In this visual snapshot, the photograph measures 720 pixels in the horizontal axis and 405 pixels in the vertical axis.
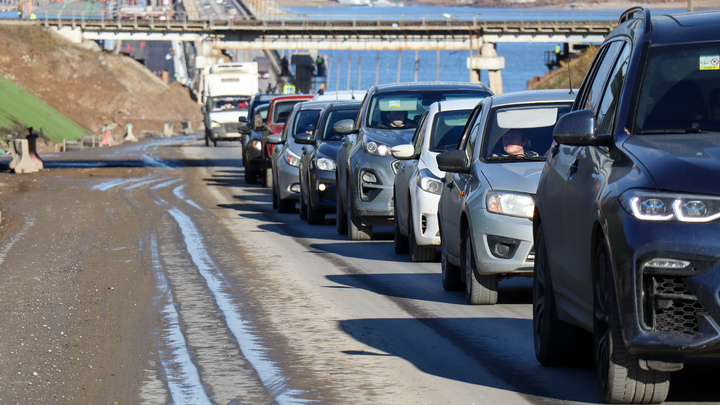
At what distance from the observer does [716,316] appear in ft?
15.6

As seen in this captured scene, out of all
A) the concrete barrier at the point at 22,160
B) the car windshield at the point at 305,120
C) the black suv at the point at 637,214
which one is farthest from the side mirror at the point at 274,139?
the black suv at the point at 637,214

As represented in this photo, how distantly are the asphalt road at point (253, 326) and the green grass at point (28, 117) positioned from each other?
42.1 meters

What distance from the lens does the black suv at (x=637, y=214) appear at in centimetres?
480

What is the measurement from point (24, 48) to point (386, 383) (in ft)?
337

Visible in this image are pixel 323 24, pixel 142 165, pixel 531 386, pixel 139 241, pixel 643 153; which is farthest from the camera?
pixel 323 24

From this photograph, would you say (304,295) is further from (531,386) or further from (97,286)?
(531,386)

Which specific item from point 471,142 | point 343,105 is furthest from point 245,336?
point 343,105

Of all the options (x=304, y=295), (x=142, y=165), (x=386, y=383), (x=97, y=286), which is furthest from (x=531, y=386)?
(x=142, y=165)

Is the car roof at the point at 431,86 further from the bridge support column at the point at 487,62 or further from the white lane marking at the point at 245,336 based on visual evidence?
the bridge support column at the point at 487,62

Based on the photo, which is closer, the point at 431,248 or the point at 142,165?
the point at 431,248

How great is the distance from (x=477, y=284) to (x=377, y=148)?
5207mm

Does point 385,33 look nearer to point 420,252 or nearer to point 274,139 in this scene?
point 274,139

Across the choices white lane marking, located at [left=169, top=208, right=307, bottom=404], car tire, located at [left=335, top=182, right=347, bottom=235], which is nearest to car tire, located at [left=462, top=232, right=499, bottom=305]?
white lane marking, located at [left=169, top=208, right=307, bottom=404]

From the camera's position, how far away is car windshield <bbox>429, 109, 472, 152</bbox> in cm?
1223
